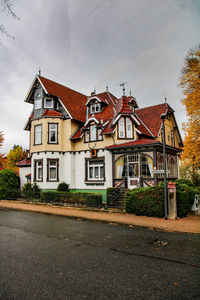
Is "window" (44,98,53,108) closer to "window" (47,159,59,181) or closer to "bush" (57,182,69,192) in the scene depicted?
"window" (47,159,59,181)

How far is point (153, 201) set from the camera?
12188mm

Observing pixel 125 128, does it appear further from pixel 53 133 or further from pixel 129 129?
pixel 53 133

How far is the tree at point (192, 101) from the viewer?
2148cm

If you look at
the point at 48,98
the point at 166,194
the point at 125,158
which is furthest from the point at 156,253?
the point at 48,98

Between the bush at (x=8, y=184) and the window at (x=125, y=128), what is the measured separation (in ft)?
36.1

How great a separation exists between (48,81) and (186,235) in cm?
2079

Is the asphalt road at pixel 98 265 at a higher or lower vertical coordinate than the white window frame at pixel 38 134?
lower

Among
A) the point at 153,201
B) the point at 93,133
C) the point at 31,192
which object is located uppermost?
the point at 93,133

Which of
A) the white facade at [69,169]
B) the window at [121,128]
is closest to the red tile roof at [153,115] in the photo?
the window at [121,128]

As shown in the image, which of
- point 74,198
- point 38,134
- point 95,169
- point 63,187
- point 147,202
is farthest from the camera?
point 38,134

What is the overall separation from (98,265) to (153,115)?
1990 centimetres

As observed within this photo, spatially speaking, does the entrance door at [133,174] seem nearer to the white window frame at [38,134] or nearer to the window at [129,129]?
the window at [129,129]

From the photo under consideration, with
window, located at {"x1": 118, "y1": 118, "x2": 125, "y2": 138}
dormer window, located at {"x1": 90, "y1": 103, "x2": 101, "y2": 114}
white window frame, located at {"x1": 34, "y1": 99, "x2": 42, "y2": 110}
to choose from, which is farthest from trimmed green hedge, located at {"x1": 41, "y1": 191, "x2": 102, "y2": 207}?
dormer window, located at {"x1": 90, "y1": 103, "x2": 101, "y2": 114}

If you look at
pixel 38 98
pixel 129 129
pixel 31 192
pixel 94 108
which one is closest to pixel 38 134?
pixel 38 98
